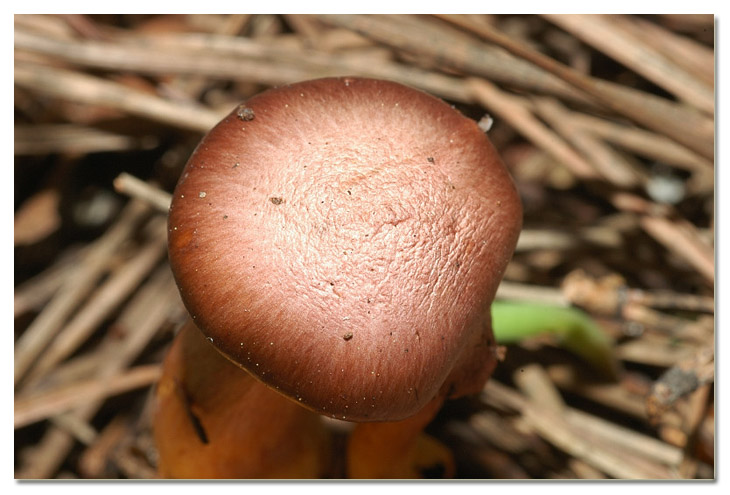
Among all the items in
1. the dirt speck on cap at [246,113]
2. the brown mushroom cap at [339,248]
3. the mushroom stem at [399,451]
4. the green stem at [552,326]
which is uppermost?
the dirt speck on cap at [246,113]

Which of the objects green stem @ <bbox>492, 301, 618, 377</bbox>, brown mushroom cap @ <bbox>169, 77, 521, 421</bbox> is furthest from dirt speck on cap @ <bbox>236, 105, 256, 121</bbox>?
green stem @ <bbox>492, 301, 618, 377</bbox>

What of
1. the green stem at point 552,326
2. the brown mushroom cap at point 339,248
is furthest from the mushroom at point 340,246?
the green stem at point 552,326

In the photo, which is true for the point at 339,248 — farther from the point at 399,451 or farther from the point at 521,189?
the point at 521,189

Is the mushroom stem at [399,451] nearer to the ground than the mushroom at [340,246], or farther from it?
nearer to the ground

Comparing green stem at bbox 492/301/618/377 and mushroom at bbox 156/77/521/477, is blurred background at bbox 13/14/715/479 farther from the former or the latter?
mushroom at bbox 156/77/521/477

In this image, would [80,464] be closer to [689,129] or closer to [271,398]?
[271,398]

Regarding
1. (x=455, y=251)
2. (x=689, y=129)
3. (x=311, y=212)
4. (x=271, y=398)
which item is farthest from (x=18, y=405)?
(x=689, y=129)

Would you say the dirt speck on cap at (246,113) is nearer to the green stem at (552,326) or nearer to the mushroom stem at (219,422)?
the mushroom stem at (219,422)

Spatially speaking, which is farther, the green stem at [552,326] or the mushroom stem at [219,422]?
the green stem at [552,326]
